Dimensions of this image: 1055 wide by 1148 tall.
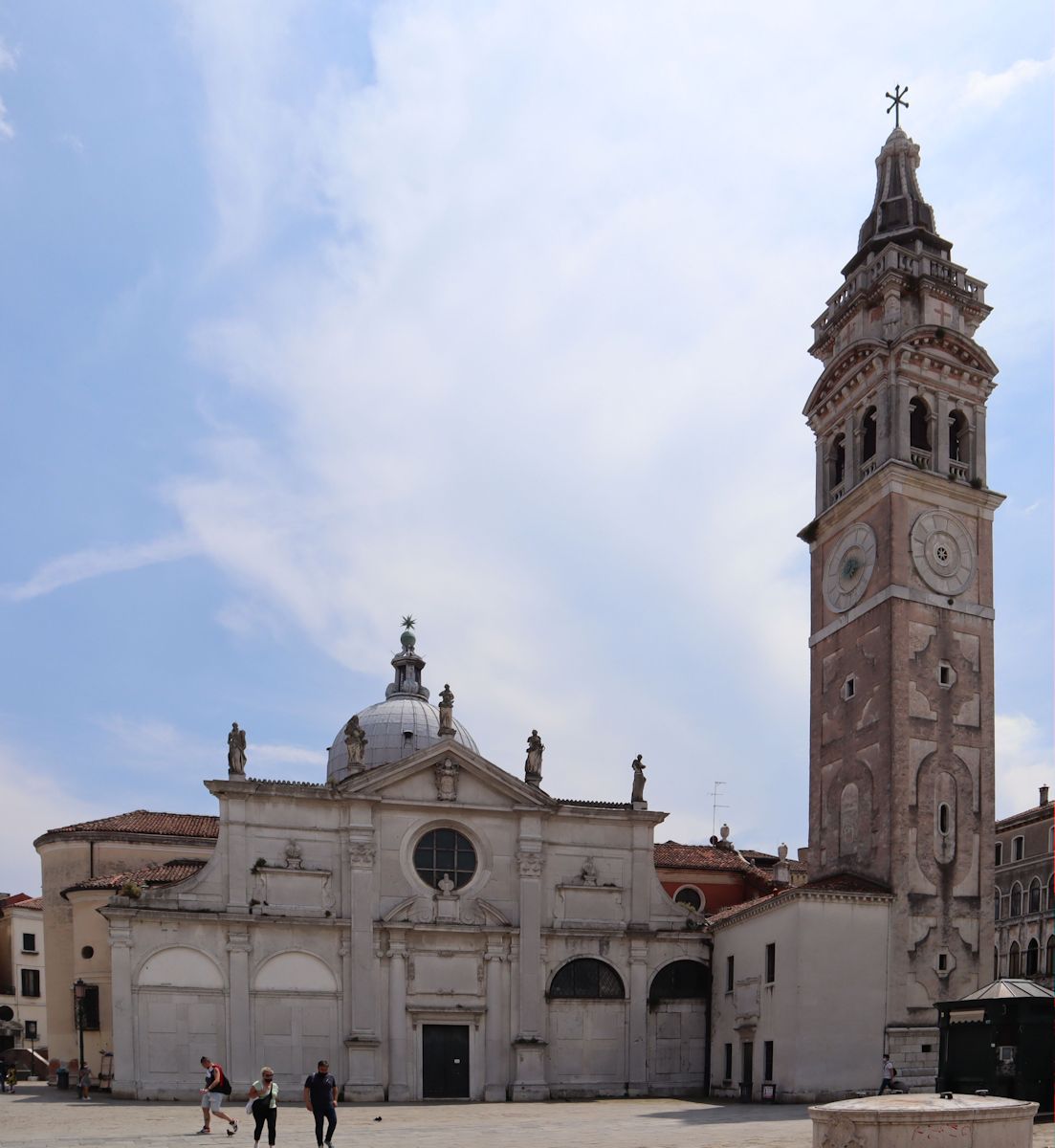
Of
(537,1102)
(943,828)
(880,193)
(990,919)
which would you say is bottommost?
(537,1102)

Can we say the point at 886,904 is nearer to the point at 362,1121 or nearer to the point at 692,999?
the point at 692,999

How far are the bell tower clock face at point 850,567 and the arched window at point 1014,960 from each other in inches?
961

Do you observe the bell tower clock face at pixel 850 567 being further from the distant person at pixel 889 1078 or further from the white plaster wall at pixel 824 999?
the distant person at pixel 889 1078

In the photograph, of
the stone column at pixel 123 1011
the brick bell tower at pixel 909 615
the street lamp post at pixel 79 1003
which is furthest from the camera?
the street lamp post at pixel 79 1003

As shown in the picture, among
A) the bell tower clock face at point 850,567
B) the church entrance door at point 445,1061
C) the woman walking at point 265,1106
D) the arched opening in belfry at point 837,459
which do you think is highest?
the arched opening in belfry at point 837,459

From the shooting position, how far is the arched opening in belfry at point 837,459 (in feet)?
135

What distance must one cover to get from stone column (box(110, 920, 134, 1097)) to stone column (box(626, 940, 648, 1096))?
14495 millimetres

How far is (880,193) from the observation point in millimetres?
43406

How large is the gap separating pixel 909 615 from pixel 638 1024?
1504 cm

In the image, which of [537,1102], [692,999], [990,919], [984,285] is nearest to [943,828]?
[990,919]

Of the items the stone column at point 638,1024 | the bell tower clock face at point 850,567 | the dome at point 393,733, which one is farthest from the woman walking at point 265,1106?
the dome at point 393,733

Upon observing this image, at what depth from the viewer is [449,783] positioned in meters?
38.5

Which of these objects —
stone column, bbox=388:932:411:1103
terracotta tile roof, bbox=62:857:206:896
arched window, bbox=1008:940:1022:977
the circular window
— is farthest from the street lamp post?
arched window, bbox=1008:940:1022:977

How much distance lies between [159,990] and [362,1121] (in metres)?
9.16
